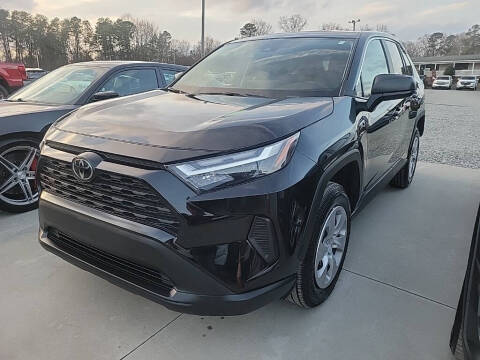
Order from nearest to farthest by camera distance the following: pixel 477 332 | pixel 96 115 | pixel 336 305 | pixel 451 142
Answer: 1. pixel 477 332
2. pixel 96 115
3. pixel 336 305
4. pixel 451 142

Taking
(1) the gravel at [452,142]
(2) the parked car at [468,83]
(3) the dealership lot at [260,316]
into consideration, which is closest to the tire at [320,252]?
(3) the dealership lot at [260,316]

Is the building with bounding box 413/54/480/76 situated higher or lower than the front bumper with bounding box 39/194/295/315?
higher

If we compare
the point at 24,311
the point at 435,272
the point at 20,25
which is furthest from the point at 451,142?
the point at 20,25

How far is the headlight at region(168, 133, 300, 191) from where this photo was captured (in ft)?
5.44

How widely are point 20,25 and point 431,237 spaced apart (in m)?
60.5

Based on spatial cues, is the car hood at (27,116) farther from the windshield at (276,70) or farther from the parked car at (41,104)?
the windshield at (276,70)

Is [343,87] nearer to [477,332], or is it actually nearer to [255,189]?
[255,189]

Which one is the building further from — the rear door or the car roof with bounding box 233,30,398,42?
the car roof with bounding box 233,30,398,42

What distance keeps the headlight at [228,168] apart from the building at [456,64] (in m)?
69.4

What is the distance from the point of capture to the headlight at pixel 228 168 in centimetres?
166

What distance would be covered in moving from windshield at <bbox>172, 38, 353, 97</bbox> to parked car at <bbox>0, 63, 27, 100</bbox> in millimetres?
8322

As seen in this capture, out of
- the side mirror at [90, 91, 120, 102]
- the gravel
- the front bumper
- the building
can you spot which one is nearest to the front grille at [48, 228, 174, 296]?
the front bumper

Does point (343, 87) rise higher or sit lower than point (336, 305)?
higher

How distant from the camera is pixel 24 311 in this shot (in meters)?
2.30
